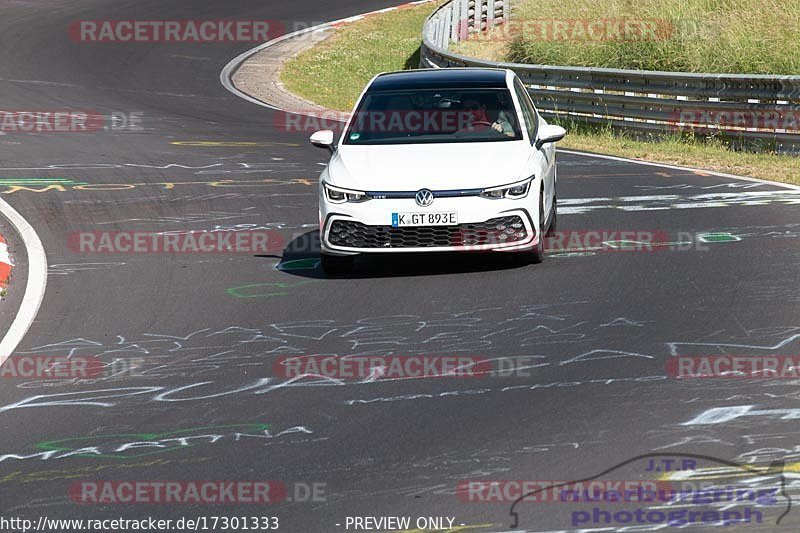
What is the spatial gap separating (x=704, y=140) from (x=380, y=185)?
9.64m

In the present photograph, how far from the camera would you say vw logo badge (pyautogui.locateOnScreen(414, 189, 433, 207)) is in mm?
10734

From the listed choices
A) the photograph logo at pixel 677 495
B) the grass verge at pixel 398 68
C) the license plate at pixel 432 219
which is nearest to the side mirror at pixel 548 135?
the license plate at pixel 432 219

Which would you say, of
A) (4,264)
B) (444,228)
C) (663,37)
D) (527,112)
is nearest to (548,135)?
(527,112)

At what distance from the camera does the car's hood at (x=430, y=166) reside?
35.6ft

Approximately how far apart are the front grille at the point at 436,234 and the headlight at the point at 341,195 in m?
0.19

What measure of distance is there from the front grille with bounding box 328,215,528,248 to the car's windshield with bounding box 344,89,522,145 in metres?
1.03

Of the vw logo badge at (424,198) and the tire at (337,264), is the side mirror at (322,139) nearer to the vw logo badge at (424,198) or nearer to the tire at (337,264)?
the tire at (337,264)

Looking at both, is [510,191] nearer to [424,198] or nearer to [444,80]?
[424,198]

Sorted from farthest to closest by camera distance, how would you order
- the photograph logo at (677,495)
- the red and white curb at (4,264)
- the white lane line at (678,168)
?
the white lane line at (678,168) < the red and white curb at (4,264) < the photograph logo at (677,495)

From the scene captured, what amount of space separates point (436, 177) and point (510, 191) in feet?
2.02

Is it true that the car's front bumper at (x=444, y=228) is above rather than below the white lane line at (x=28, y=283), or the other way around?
above

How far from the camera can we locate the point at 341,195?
11062mm

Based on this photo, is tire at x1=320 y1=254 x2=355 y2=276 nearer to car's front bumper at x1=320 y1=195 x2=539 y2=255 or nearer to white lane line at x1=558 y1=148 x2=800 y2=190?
car's front bumper at x1=320 y1=195 x2=539 y2=255

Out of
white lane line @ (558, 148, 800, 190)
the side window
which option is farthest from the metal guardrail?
the side window
